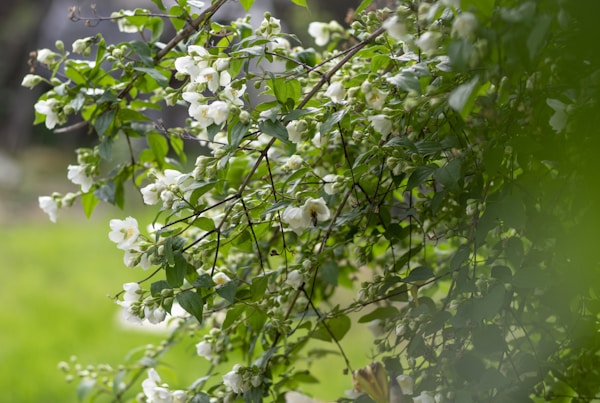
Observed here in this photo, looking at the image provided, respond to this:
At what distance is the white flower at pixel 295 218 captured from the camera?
826 mm

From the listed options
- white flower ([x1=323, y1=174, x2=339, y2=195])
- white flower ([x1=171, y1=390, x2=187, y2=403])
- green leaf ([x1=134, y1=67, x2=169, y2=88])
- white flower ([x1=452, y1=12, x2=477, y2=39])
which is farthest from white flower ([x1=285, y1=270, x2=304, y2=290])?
white flower ([x1=452, y1=12, x2=477, y2=39])

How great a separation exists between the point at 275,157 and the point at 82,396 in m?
0.50

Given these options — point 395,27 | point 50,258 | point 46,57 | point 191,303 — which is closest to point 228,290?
point 191,303

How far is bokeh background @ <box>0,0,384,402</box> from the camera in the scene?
91.5 inches

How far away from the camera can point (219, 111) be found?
825 millimetres

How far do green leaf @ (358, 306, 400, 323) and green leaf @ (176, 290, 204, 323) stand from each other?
0.80ft

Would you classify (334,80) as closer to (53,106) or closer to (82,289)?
(53,106)

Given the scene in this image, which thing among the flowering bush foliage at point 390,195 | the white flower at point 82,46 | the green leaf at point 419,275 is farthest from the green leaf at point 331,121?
the white flower at point 82,46

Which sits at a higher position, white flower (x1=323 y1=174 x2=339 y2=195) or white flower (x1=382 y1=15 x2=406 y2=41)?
white flower (x1=323 y1=174 x2=339 y2=195)

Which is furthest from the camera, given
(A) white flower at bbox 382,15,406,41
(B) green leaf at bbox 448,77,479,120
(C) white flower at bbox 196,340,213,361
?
(C) white flower at bbox 196,340,213,361

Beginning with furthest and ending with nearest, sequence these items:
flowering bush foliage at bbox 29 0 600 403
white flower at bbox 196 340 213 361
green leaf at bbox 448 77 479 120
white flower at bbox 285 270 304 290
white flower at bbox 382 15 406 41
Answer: white flower at bbox 196 340 213 361, white flower at bbox 285 270 304 290, flowering bush foliage at bbox 29 0 600 403, white flower at bbox 382 15 406 41, green leaf at bbox 448 77 479 120

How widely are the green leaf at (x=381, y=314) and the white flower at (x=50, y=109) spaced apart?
0.51 m

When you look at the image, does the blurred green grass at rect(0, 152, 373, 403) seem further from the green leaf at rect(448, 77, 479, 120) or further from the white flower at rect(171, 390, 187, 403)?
the green leaf at rect(448, 77, 479, 120)

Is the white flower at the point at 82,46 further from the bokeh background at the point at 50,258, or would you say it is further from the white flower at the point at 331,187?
the white flower at the point at 331,187
